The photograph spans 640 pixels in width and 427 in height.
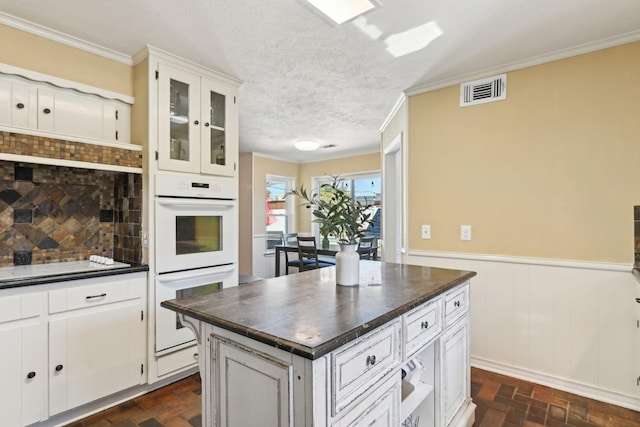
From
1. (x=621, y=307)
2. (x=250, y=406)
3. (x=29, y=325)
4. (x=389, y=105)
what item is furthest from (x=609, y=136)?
(x=29, y=325)

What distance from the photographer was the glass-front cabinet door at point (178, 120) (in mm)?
2348

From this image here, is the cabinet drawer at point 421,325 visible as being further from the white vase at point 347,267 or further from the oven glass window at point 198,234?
the oven glass window at point 198,234

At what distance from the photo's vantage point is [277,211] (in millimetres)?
6512

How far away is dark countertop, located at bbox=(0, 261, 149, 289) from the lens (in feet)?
5.61

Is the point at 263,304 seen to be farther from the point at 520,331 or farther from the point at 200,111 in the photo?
the point at 520,331

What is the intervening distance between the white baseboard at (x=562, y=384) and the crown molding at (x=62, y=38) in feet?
11.6

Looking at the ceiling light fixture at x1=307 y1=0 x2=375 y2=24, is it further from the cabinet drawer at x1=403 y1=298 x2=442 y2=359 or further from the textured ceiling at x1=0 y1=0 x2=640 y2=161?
the cabinet drawer at x1=403 y1=298 x2=442 y2=359

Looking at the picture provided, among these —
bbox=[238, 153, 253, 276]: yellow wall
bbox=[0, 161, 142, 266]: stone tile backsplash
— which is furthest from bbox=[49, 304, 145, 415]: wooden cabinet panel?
bbox=[238, 153, 253, 276]: yellow wall

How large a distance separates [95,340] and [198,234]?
93 cm

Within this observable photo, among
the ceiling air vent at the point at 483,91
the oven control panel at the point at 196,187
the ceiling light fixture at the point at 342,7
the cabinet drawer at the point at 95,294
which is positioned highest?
the ceiling light fixture at the point at 342,7

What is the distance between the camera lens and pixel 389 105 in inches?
133


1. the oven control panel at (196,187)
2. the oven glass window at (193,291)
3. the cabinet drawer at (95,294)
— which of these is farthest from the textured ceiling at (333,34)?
the oven glass window at (193,291)

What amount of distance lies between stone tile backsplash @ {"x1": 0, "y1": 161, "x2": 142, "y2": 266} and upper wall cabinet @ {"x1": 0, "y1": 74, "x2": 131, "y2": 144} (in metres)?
0.29

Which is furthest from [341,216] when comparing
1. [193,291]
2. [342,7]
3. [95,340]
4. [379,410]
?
[95,340]
